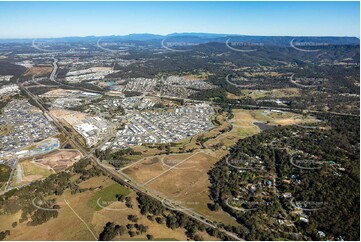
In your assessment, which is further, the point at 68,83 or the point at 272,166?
the point at 68,83

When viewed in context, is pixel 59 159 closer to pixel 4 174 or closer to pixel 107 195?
pixel 4 174

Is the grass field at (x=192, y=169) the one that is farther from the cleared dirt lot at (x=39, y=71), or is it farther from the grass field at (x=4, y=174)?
the cleared dirt lot at (x=39, y=71)

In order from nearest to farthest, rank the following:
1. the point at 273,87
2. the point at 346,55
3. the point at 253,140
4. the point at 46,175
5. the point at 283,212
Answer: the point at 283,212 → the point at 46,175 → the point at 253,140 → the point at 273,87 → the point at 346,55

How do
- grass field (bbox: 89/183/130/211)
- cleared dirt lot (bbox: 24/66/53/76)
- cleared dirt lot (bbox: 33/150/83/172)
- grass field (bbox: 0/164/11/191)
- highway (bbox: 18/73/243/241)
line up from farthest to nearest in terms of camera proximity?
→ 1. cleared dirt lot (bbox: 24/66/53/76)
2. cleared dirt lot (bbox: 33/150/83/172)
3. grass field (bbox: 0/164/11/191)
4. grass field (bbox: 89/183/130/211)
5. highway (bbox: 18/73/243/241)

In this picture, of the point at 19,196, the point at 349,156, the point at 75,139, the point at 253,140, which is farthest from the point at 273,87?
the point at 19,196

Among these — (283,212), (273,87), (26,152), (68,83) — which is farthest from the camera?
(68,83)

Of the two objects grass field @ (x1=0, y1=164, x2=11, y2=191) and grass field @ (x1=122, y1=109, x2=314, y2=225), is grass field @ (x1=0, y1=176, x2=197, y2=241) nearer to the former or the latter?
grass field @ (x1=122, y1=109, x2=314, y2=225)

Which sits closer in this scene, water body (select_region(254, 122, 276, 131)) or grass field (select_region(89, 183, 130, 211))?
grass field (select_region(89, 183, 130, 211))

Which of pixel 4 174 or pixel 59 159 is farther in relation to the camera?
pixel 59 159

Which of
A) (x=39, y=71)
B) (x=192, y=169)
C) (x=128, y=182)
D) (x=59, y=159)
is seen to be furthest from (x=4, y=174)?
(x=39, y=71)

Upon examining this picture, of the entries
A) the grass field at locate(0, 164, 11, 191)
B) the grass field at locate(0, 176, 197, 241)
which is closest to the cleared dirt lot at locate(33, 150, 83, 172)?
the grass field at locate(0, 164, 11, 191)

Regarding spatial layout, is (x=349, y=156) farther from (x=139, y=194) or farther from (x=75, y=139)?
(x=75, y=139)
